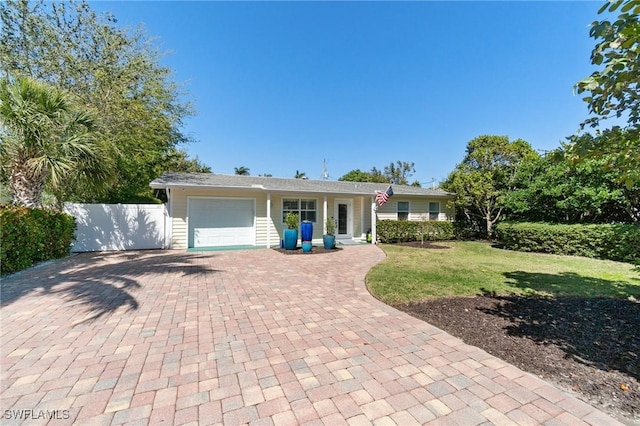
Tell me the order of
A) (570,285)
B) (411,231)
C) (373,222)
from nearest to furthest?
1. (570,285)
2. (373,222)
3. (411,231)

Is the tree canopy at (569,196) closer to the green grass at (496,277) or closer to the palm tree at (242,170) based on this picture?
the green grass at (496,277)

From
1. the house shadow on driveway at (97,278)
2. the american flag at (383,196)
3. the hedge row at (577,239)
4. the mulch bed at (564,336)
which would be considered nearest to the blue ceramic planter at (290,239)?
the house shadow on driveway at (97,278)

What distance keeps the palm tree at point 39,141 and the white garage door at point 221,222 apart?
4048 mm

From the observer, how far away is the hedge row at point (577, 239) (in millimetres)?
8820

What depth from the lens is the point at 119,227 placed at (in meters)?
10.9

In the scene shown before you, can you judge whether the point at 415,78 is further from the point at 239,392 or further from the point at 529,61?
the point at 239,392

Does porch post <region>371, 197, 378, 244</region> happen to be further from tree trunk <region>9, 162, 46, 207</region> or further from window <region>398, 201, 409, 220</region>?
tree trunk <region>9, 162, 46, 207</region>

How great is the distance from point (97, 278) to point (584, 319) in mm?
9101

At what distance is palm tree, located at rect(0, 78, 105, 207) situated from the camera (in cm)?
700

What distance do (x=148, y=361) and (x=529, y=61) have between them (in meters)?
11.9

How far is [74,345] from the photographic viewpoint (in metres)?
3.18

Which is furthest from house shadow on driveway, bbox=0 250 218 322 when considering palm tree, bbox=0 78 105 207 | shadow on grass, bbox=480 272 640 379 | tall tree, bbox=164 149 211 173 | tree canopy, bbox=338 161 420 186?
tree canopy, bbox=338 161 420 186

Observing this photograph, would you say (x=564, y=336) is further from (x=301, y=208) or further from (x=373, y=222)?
(x=301, y=208)

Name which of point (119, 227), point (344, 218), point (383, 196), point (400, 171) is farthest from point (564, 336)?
point (400, 171)
